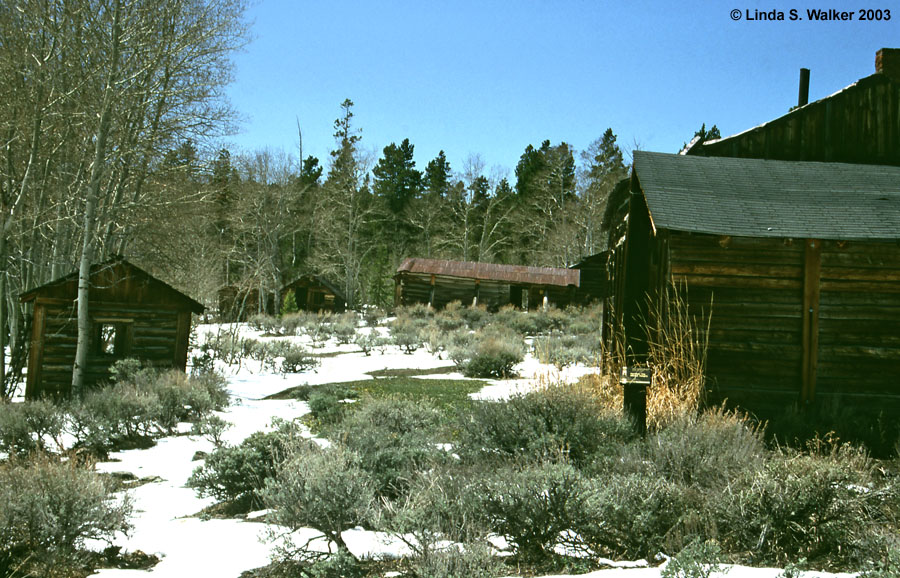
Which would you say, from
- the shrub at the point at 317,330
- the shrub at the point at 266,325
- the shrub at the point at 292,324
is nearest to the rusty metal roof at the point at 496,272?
the shrub at the point at 317,330

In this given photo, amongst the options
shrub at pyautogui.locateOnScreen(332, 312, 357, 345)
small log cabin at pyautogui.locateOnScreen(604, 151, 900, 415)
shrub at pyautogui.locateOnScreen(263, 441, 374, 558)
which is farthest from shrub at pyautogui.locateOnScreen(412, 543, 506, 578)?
shrub at pyautogui.locateOnScreen(332, 312, 357, 345)

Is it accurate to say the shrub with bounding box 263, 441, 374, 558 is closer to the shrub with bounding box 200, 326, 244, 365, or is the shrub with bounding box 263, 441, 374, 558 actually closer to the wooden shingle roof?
the wooden shingle roof

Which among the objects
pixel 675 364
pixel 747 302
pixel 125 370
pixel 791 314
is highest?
pixel 747 302

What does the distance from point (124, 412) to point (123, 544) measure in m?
4.56

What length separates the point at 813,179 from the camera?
36.1ft

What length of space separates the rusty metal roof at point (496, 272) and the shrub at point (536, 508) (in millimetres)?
31251

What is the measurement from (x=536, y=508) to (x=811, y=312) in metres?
6.39

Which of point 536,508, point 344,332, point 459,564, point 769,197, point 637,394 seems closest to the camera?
point 459,564

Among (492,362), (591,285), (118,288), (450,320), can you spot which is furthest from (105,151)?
(591,285)

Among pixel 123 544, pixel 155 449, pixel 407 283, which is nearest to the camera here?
pixel 123 544

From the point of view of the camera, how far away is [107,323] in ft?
44.3

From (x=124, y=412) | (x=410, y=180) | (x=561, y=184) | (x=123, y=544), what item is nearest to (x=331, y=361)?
(x=124, y=412)

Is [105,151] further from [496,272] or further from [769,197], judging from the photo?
[496,272]

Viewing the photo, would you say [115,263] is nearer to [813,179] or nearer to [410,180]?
[813,179]
